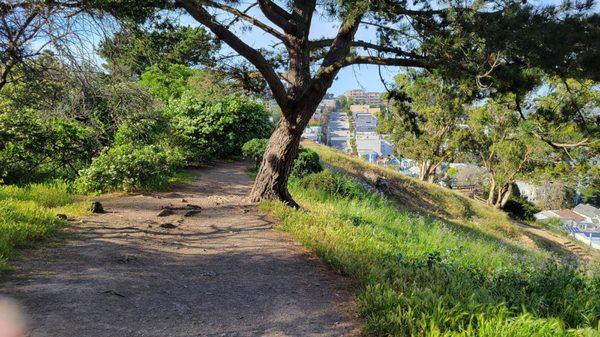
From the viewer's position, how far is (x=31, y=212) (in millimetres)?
5793

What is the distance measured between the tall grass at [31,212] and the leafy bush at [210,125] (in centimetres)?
697

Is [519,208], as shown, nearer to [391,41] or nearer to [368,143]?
[391,41]

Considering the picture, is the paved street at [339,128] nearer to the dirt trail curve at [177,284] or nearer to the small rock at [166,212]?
the small rock at [166,212]

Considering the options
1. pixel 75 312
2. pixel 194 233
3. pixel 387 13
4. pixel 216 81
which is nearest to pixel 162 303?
pixel 75 312

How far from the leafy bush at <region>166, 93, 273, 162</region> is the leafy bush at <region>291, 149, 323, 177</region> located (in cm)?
377

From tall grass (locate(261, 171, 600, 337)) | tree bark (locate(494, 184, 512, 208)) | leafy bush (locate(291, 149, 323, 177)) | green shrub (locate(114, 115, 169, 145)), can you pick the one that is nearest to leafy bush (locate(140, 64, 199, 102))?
green shrub (locate(114, 115, 169, 145))

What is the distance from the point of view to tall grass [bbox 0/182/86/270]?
188 inches

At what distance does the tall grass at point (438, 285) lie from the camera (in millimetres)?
3289

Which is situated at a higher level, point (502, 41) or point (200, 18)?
point (200, 18)

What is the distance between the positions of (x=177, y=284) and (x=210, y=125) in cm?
1196

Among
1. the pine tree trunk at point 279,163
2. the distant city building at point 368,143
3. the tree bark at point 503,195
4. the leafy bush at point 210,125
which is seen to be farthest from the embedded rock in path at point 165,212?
the distant city building at point 368,143

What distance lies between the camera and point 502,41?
538 cm

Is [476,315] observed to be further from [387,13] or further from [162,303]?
[387,13]

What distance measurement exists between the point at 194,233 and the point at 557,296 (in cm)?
465
